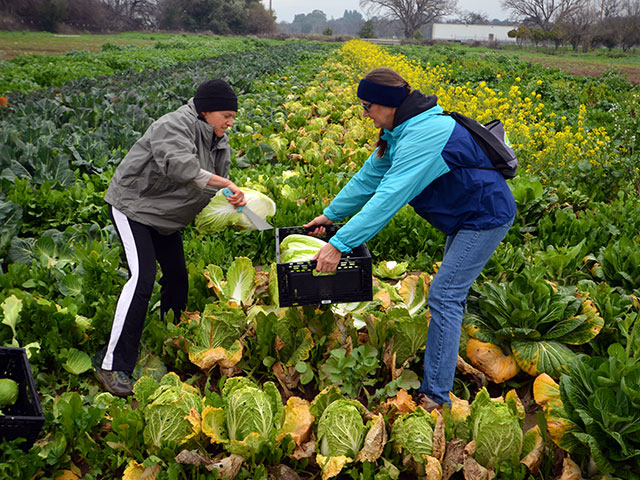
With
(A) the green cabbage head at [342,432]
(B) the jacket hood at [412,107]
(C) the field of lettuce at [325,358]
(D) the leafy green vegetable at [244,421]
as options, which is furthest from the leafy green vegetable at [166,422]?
(B) the jacket hood at [412,107]

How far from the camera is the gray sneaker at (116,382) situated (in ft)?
9.96

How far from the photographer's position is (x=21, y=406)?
262cm

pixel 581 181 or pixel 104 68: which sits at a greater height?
pixel 104 68

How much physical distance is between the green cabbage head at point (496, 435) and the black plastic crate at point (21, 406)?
2046mm

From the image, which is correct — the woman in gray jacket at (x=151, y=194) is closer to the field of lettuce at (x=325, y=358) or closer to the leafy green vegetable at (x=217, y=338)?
the field of lettuce at (x=325, y=358)

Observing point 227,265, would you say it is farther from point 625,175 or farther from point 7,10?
point 7,10

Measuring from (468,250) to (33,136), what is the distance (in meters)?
6.87

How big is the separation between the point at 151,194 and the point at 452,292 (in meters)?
1.83

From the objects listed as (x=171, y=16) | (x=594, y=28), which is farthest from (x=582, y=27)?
(x=171, y=16)

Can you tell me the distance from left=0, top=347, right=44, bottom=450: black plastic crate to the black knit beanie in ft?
5.39

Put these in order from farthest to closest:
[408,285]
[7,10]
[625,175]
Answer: [7,10] → [625,175] → [408,285]

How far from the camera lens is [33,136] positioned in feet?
24.1

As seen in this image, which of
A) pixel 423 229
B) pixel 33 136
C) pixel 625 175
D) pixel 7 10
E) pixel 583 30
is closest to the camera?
pixel 423 229

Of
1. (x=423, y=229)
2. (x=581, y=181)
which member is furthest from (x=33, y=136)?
(x=581, y=181)
